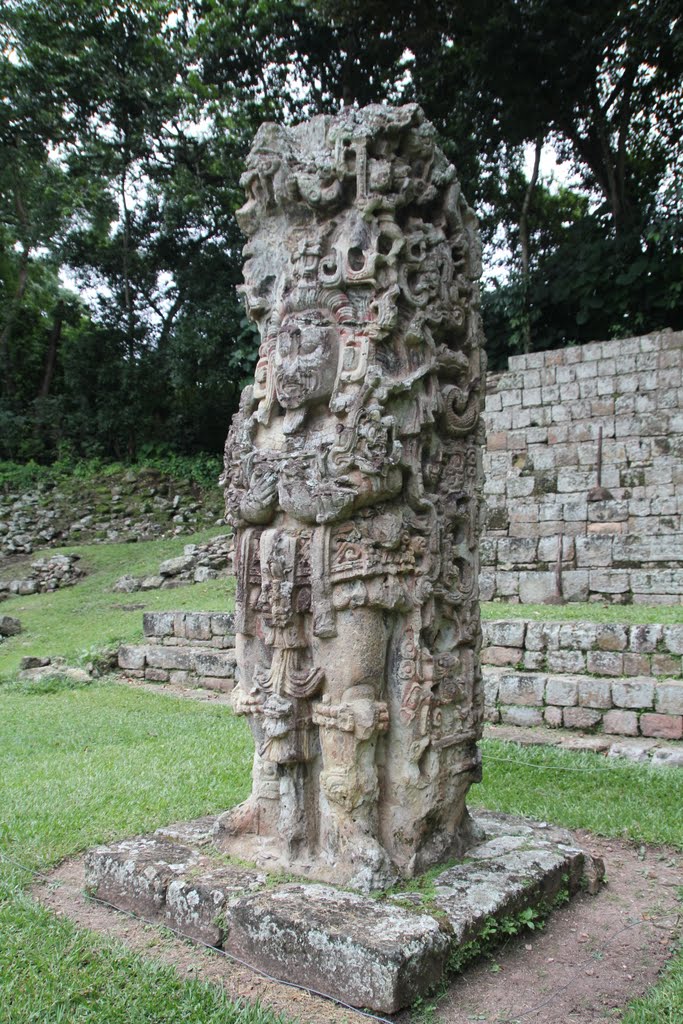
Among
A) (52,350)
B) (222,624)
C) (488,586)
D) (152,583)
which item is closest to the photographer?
(222,624)

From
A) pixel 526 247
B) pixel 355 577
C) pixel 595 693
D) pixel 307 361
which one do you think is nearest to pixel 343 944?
pixel 355 577

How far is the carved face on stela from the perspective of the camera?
3570 millimetres

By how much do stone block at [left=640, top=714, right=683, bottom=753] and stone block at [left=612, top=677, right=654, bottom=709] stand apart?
10cm

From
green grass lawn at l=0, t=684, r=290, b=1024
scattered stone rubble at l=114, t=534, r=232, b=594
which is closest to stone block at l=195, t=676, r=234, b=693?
green grass lawn at l=0, t=684, r=290, b=1024

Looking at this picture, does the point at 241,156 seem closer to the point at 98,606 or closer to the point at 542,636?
the point at 98,606

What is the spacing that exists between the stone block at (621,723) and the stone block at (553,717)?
1.13 ft

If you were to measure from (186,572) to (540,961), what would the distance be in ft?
35.9

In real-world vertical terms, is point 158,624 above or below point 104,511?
below

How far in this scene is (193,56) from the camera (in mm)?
17734

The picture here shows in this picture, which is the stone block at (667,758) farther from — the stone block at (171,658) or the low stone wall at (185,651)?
the stone block at (171,658)

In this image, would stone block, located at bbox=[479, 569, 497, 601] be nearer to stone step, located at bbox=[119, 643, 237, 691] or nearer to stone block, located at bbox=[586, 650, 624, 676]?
stone block, located at bbox=[586, 650, 624, 676]

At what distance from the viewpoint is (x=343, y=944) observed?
2799 mm

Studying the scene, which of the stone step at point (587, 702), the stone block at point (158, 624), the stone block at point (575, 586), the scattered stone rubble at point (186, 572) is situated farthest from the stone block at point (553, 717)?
the scattered stone rubble at point (186, 572)

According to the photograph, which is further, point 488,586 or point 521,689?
point 488,586
